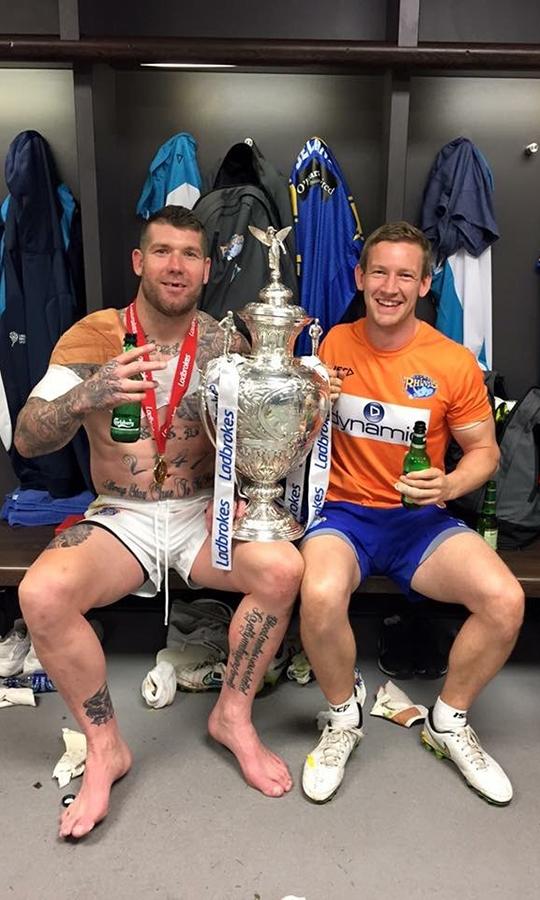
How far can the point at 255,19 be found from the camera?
8.73 ft

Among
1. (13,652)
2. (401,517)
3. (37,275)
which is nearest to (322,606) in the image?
(401,517)

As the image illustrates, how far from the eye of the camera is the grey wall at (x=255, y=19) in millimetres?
2643

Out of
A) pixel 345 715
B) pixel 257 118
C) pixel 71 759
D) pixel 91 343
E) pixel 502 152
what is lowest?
pixel 71 759

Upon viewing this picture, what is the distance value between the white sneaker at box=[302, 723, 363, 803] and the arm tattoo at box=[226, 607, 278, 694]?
23cm

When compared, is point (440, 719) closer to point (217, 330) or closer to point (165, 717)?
point (165, 717)

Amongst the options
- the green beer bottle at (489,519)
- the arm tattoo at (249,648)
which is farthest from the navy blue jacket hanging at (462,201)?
the arm tattoo at (249,648)

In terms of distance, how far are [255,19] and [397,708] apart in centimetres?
230

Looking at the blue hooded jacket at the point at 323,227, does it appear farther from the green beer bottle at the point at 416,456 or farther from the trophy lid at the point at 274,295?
the green beer bottle at the point at 416,456

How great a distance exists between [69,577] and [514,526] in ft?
4.32

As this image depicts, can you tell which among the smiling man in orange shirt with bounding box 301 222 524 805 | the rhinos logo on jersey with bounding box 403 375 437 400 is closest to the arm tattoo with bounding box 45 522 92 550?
the smiling man in orange shirt with bounding box 301 222 524 805

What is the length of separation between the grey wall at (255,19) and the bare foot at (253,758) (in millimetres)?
2232

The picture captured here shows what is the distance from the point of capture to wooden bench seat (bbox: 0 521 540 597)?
2.13 m

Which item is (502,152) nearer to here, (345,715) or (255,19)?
(255,19)

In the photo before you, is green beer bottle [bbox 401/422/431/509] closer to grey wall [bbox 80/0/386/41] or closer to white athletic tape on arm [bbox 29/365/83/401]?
white athletic tape on arm [bbox 29/365/83/401]
